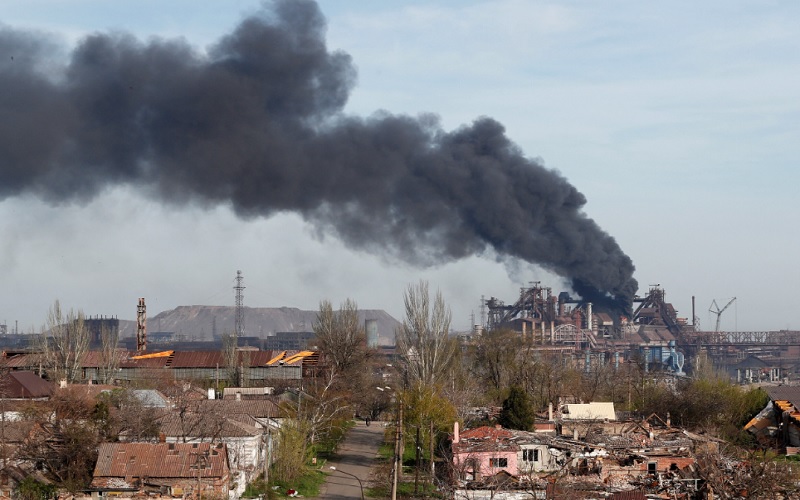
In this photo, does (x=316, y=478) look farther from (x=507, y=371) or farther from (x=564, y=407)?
(x=507, y=371)

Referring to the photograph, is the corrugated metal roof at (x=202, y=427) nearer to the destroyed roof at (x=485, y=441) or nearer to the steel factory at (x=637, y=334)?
the destroyed roof at (x=485, y=441)

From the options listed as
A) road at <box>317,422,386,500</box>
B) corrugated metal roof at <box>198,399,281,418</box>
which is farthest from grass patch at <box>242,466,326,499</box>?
corrugated metal roof at <box>198,399,281,418</box>

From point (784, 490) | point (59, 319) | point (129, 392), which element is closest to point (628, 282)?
point (59, 319)

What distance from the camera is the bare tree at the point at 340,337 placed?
146ft

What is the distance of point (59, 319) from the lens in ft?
155

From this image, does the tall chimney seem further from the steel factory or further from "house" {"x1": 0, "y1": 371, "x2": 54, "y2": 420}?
"house" {"x1": 0, "y1": 371, "x2": 54, "y2": 420}

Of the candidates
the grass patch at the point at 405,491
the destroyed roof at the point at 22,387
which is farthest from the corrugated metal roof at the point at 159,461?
the destroyed roof at the point at 22,387

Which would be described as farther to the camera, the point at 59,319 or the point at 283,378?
the point at 59,319

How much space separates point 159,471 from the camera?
20188 millimetres

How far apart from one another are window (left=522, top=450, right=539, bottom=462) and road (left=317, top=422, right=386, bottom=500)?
3610 millimetres

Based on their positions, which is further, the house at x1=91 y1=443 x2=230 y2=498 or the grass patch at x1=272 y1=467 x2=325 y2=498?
the grass patch at x1=272 y1=467 x2=325 y2=498

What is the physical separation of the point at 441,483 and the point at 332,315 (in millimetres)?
25666

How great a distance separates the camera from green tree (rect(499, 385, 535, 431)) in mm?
28094

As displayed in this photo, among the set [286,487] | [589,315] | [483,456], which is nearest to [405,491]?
[483,456]
